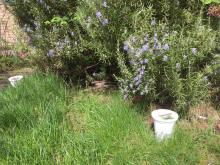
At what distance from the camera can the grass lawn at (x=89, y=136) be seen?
10.4 feet

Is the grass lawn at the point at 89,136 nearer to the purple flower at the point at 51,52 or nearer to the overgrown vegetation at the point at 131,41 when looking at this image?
the overgrown vegetation at the point at 131,41

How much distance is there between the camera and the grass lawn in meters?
3.17

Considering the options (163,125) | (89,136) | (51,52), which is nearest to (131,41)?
(163,125)

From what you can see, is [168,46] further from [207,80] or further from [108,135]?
[108,135]

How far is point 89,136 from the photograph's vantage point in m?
3.38

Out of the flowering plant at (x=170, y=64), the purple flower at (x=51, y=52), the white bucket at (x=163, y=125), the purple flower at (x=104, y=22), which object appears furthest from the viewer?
the purple flower at (x=51, y=52)

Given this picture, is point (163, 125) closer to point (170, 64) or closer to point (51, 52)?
point (170, 64)

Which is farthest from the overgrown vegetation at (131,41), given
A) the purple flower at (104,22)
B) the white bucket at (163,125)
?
the white bucket at (163,125)

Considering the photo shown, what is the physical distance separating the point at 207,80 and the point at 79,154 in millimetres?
1390

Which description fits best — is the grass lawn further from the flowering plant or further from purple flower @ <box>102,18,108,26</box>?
purple flower @ <box>102,18,108,26</box>

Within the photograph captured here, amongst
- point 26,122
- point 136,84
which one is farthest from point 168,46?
point 26,122

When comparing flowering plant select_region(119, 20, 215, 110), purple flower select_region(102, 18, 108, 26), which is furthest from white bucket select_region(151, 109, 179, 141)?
purple flower select_region(102, 18, 108, 26)

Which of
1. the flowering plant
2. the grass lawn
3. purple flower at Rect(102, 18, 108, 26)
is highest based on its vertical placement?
purple flower at Rect(102, 18, 108, 26)

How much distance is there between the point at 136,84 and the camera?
3.59m
